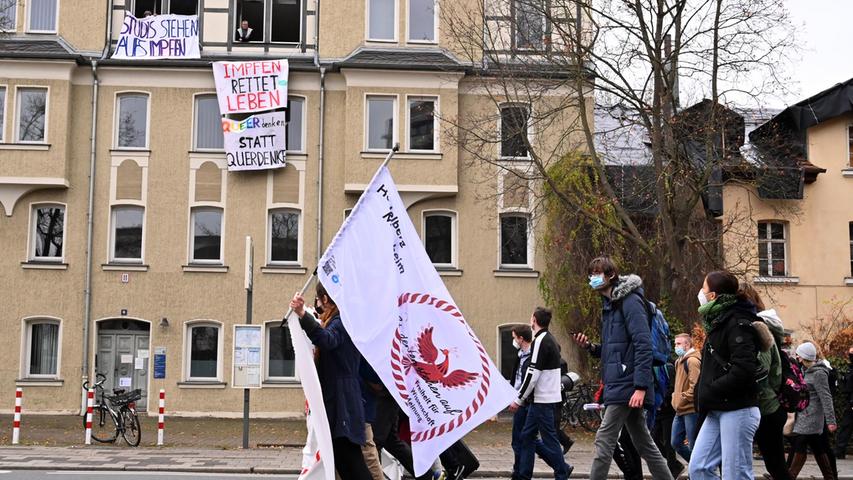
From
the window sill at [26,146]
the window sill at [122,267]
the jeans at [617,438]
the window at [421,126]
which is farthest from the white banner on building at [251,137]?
the jeans at [617,438]

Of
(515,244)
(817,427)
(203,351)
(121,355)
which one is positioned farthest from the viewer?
(515,244)

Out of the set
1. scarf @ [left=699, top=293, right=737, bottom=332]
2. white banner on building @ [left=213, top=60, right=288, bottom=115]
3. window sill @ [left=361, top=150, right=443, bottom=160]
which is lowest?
scarf @ [left=699, top=293, right=737, bottom=332]

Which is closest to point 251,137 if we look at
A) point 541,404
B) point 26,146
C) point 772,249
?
point 26,146

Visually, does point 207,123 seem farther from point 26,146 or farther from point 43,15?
point 43,15

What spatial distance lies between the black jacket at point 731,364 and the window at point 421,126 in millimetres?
19830

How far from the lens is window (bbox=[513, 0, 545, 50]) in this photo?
2228 cm

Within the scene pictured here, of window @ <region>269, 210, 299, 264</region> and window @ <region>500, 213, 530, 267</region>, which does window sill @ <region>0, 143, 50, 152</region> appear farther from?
window @ <region>500, 213, 530, 267</region>

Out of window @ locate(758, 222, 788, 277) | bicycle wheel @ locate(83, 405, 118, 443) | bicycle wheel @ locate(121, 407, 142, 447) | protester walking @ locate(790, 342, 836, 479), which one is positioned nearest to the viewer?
protester walking @ locate(790, 342, 836, 479)

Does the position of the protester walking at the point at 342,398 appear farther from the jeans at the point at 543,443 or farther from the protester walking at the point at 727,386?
the jeans at the point at 543,443

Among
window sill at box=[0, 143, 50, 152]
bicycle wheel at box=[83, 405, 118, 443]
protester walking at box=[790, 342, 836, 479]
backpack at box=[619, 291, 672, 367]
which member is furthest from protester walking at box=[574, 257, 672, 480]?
window sill at box=[0, 143, 50, 152]

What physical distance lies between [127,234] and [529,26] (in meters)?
12.2

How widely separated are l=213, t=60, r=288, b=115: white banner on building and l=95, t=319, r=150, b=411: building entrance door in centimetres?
644

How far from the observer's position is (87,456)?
51.1 feet

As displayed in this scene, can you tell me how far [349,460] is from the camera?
7500 millimetres
